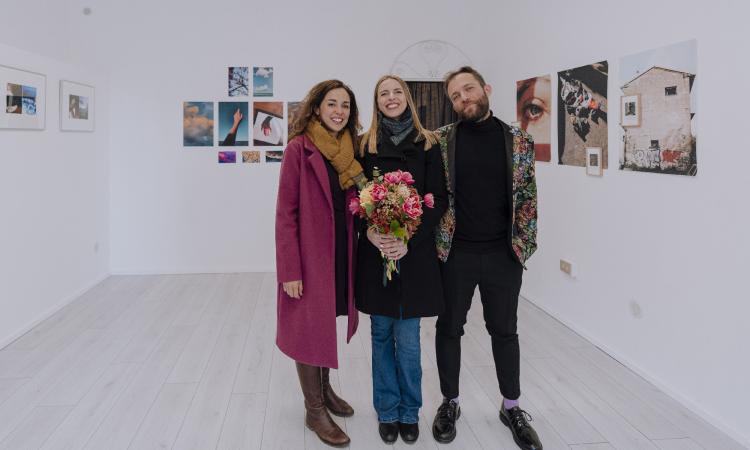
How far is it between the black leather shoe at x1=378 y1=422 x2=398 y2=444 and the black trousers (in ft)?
1.14

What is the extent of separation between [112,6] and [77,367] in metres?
3.94

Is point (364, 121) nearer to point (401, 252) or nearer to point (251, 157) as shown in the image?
point (251, 157)

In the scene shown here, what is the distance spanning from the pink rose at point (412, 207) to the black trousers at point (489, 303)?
0.39m

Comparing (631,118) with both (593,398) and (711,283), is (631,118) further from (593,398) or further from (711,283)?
(593,398)

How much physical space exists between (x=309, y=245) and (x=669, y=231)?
79.3 inches

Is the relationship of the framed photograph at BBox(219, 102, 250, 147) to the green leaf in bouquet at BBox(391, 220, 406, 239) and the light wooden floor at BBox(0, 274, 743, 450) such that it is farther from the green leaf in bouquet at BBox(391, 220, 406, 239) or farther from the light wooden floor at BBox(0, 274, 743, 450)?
the green leaf in bouquet at BBox(391, 220, 406, 239)

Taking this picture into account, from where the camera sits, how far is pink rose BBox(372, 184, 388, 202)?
205cm

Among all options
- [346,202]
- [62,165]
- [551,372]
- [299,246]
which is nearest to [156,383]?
[299,246]

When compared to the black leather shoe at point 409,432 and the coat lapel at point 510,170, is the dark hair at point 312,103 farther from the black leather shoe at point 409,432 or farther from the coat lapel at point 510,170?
the black leather shoe at point 409,432

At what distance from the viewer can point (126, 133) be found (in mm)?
5703

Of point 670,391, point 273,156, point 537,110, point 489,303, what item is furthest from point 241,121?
point 670,391

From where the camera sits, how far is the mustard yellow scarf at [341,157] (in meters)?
2.28

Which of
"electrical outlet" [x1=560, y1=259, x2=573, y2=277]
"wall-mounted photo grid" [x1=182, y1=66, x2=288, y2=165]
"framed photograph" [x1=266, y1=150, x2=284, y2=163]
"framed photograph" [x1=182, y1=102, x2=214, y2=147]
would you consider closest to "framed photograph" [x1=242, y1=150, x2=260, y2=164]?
"wall-mounted photo grid" [x1=182, y1=66, x2=288, y2=165]

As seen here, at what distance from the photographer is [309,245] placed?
2.30 m
